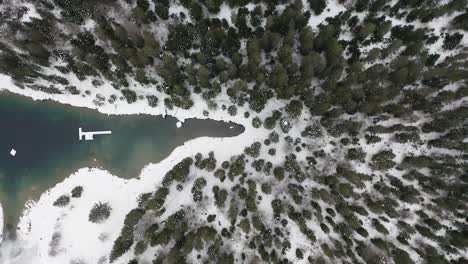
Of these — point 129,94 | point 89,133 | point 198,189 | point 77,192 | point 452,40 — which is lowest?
point 198,189

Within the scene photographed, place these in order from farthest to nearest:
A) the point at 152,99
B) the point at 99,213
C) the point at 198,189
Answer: the point at 152,99 → the point at 99,213 → the point at 198,189

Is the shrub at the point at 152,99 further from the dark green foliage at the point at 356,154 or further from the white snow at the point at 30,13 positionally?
the dark green foliage at the point at 356,154

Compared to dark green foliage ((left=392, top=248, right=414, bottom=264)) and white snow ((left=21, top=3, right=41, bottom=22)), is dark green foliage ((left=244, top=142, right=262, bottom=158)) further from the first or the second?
white snow ((left=21, top=3, right=41, bottom=22))

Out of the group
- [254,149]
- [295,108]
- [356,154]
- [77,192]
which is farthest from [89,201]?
[356,154]

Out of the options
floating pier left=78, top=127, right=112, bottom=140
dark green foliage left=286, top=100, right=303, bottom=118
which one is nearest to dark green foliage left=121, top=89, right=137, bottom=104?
floating pier left=78, top=127, right=112, bottom=140

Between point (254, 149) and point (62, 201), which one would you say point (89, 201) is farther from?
point (254, 149)

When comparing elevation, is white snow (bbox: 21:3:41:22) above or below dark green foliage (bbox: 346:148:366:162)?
above

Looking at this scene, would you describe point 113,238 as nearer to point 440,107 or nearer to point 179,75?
point 179,75
